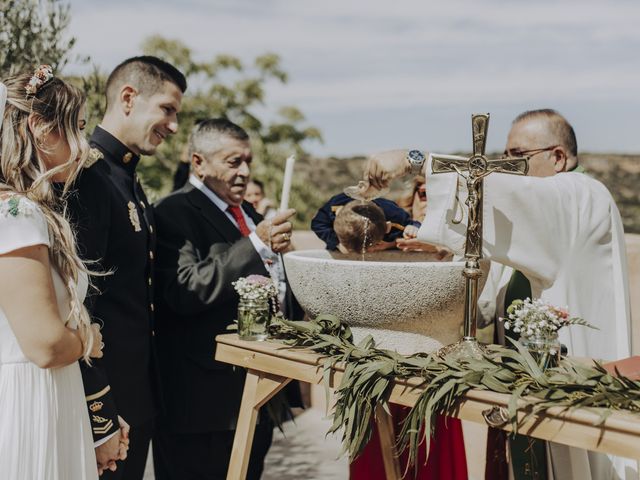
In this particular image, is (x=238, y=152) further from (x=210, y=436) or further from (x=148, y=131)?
(x=210, y=436)

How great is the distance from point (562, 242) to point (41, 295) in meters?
1.55

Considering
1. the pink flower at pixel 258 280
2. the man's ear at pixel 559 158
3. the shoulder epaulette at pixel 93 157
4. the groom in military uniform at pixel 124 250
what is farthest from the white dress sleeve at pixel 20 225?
the man's ear at pixel 559 158

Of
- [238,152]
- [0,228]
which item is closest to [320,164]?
[238,152]

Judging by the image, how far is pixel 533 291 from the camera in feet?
7.73

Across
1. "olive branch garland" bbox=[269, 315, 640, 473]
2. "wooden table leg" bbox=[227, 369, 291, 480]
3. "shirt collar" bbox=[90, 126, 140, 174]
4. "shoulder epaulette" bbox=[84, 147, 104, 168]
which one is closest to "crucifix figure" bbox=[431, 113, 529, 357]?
"olive branch garland" bbox=[269, 315, 640, 473]

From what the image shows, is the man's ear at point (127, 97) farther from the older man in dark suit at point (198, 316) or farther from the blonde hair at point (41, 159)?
the blonde hair at point (41, 159)

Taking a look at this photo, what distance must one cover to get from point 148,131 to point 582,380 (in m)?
1.97

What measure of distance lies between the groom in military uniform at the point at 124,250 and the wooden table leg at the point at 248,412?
14.6 inches

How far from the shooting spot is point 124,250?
8.49 feet

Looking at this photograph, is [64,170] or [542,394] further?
[64,170]

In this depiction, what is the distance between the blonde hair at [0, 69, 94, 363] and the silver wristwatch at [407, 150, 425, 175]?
3.15 ft

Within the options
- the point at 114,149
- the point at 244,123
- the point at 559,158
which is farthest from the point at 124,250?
the point at 244,123

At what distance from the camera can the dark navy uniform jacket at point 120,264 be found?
92.1 inches

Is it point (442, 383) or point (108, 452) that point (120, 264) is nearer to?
point (108, 452)
